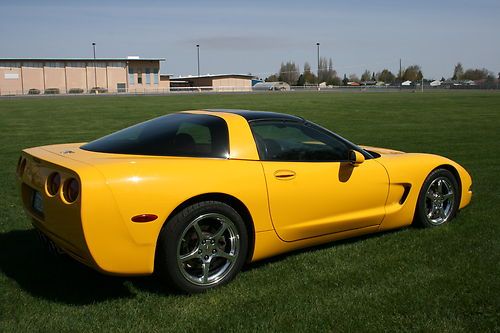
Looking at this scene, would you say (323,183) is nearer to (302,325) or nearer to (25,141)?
(302,325)

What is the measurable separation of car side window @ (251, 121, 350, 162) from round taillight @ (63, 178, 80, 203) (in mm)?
1442

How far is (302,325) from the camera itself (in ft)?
10.9

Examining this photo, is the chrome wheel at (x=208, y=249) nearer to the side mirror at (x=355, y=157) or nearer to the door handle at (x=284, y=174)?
the door handle at (x=284, y=174)

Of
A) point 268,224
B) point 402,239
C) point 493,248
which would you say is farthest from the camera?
point 402,239

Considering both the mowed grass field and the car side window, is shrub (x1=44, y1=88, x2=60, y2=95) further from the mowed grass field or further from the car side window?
the car side window

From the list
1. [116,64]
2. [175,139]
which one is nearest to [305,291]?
[175,139]

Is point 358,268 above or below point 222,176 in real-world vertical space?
below

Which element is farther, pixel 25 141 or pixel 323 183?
pixel 25 141

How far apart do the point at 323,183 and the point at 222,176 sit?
101 cm

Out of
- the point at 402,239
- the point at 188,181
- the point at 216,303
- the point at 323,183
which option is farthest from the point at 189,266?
the point at 402,239

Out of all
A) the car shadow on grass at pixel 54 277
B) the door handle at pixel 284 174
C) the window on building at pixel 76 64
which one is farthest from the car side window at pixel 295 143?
the window on building at pixel 76 64

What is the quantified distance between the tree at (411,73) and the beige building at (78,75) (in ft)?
221

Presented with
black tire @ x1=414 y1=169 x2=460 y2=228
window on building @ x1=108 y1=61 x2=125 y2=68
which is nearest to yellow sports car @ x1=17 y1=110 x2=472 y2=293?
black tire @ x1=414 y1=169 x2=460 y2=228

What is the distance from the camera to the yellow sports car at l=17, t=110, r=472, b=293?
3432 millimetres
